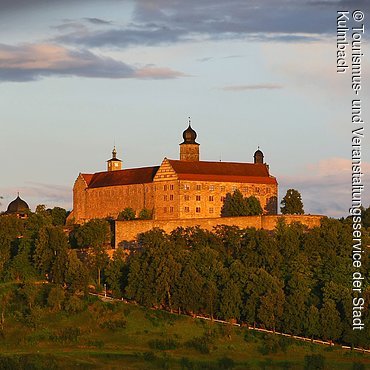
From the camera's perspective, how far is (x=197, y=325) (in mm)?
78250

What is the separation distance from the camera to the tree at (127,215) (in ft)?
320

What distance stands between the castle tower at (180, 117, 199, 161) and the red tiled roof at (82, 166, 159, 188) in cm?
296

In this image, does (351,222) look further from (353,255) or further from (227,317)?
(227,317)

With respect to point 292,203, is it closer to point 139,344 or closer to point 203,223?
point 203,223

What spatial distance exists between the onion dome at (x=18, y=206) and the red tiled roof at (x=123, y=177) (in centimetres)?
644

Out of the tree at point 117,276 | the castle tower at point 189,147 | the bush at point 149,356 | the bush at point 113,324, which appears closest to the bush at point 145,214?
the castle tower at point 189,147

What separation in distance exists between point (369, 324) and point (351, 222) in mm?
16873

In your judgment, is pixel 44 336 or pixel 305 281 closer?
pixel 44 336

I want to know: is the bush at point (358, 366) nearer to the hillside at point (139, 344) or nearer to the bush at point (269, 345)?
the hillside at point (139, 344)

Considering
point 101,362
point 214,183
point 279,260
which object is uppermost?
point 214,183

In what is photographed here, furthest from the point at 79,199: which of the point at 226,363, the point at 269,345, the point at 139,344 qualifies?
the point at 226,363

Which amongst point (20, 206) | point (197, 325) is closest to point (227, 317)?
point (197, 325)

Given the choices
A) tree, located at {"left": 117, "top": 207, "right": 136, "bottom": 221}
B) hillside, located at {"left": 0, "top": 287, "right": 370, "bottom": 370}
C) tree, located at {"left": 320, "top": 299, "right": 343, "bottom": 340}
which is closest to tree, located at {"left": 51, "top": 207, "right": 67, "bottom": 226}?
tree, located at {"left": 117, "top": 207, "right": 136, "bottom": 221}

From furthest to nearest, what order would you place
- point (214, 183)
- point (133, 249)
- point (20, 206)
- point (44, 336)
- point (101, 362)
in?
point (20, 206), point (214, 183), point (133, 249), point (44, 336), point (101, 362)
